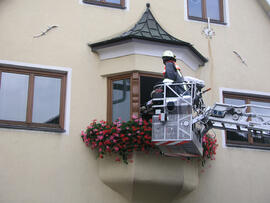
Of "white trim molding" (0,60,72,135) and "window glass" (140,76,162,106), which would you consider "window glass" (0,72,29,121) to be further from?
"window glass" (140,76,162,106)

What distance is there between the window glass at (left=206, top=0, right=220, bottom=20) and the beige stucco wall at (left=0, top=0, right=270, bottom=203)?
0.30m

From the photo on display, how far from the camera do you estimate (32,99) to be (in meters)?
11.0

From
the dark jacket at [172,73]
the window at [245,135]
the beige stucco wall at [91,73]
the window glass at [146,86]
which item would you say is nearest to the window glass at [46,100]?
the beige stucco wall at [91,73]

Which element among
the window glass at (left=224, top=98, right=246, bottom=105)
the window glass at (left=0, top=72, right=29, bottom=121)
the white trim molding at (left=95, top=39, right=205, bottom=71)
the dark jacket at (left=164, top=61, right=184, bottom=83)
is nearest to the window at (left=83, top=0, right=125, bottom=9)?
the white trim molding at (left=95, top=39, right=205, bottom=71)

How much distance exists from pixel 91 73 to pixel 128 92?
0.89 meters

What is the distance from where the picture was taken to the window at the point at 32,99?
10812 millimetres

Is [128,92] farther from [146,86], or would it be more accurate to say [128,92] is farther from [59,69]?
[59,69]

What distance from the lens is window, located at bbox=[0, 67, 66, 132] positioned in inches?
426

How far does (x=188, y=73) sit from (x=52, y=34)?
2945 mm

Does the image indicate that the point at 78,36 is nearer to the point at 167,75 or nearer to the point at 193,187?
the point at 167,75

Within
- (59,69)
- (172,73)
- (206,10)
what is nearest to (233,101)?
(206,10)

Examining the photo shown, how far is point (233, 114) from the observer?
32.6ft

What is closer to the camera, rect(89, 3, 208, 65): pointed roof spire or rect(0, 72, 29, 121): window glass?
rect(0, 72, 29, 121): window glass

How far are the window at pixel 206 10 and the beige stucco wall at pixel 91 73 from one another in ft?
0.67
